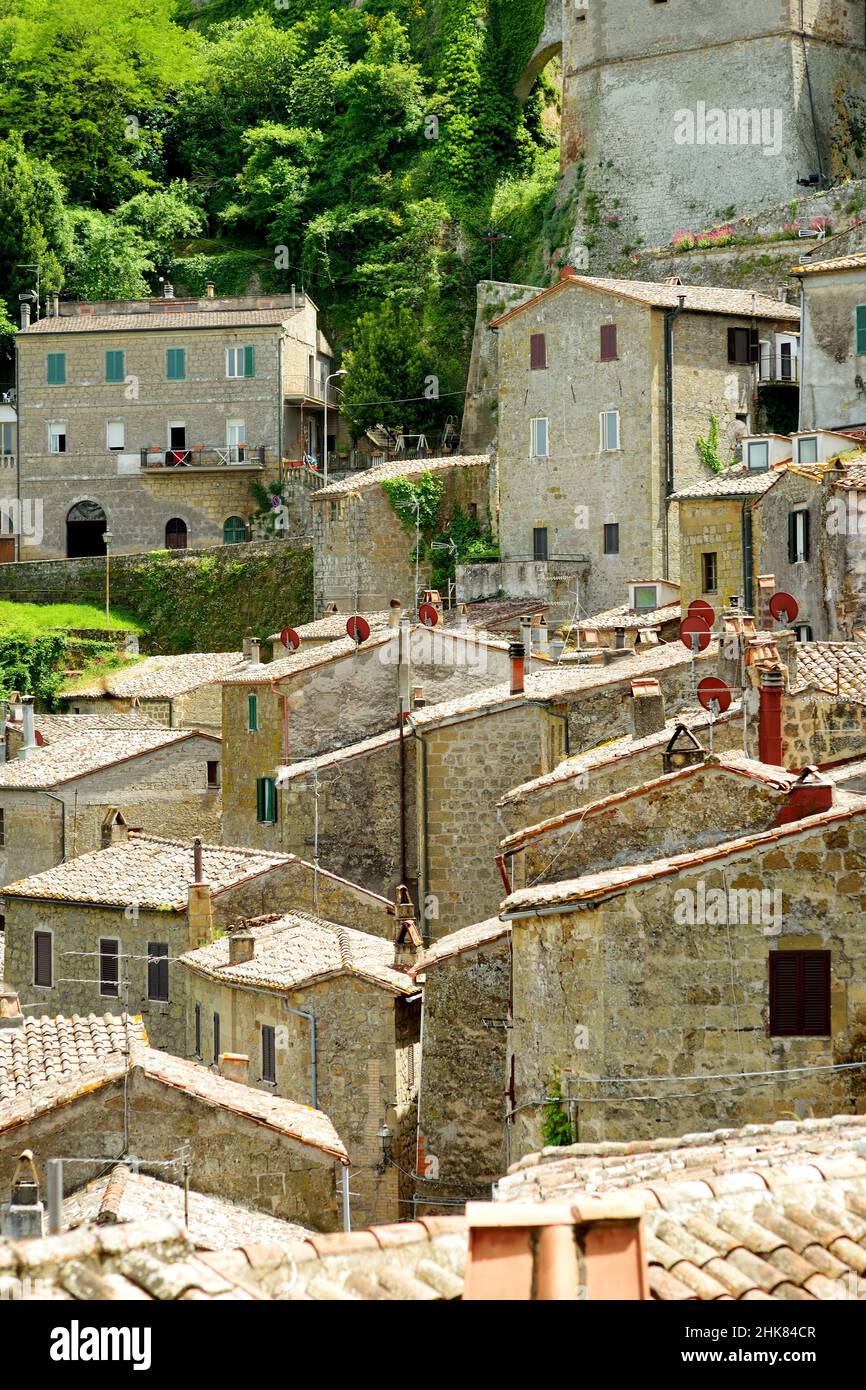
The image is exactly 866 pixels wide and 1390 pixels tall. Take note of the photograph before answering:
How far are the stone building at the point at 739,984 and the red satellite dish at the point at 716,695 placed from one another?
24.8 ft

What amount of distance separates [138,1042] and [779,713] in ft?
20.4

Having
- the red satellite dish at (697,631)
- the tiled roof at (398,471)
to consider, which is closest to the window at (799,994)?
the red satellite dish at (697,631)

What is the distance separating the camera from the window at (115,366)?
62.6 meters

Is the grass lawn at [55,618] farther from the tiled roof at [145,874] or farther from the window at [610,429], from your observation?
the tiled roof at [145,874]

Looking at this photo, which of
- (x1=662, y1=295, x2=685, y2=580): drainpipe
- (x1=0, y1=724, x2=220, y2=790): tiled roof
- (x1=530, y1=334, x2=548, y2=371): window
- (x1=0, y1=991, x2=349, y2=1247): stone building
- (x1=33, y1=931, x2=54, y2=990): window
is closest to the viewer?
Result: (x1=0, y1=991, x2=349, y2=1247): stone building

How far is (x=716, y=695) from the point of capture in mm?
22781

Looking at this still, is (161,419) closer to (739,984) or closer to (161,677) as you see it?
(161,677)

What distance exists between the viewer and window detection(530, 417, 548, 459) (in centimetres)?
4794

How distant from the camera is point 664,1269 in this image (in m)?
8.56

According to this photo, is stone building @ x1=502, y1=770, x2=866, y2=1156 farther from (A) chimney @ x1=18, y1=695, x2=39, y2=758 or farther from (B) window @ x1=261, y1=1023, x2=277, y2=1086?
(A) chimney @ x1=18, y1=695, x2=39, y2=758

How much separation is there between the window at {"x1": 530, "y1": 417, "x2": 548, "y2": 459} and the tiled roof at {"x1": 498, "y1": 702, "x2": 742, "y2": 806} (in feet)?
81.6

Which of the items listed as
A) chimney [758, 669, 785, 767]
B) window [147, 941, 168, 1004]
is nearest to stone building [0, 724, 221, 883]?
window [147, 941, 168, 1004]

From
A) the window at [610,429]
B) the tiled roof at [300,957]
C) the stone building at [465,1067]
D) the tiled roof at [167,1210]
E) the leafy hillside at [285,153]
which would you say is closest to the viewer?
the tiled roof at [167,1210]

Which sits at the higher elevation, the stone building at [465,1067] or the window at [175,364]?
the window at [175,364]
